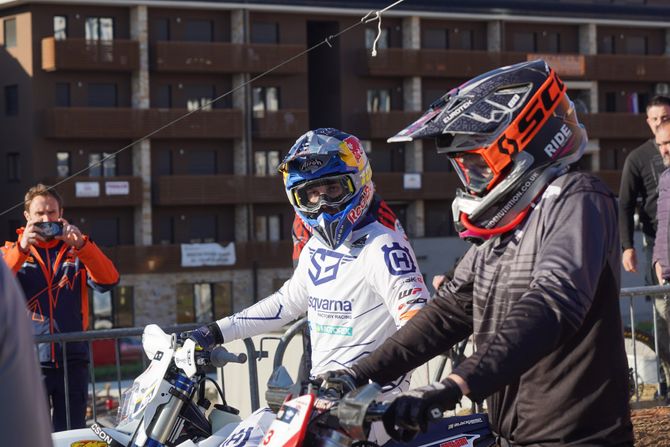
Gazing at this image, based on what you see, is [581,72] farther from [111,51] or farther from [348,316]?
[348,316]

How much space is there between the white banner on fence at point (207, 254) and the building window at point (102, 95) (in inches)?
273

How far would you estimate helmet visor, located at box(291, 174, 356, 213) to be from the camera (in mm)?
5609

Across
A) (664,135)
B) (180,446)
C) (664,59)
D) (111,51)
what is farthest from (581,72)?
(180,446)

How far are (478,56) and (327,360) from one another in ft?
185

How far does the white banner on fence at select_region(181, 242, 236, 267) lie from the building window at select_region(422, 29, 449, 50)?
13.8 metres

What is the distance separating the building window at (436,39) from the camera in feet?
200

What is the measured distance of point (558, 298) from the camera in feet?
10.5

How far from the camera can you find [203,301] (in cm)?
5716

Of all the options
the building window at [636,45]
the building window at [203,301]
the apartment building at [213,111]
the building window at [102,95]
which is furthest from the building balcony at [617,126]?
the building window at [102,95]

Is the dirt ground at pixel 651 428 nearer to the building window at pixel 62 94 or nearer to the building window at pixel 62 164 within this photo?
the building window at pixel 62 164

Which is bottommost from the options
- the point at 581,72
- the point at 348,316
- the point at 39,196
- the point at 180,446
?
the point at 180,446

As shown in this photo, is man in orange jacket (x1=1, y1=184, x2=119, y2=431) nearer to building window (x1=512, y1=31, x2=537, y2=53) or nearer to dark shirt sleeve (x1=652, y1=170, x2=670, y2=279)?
dark shirt sleeve (x1=652, y1=170, x2=670, y2=279)

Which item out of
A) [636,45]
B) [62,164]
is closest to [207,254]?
[62,164]

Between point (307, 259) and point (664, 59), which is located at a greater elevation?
point (664, 59)
